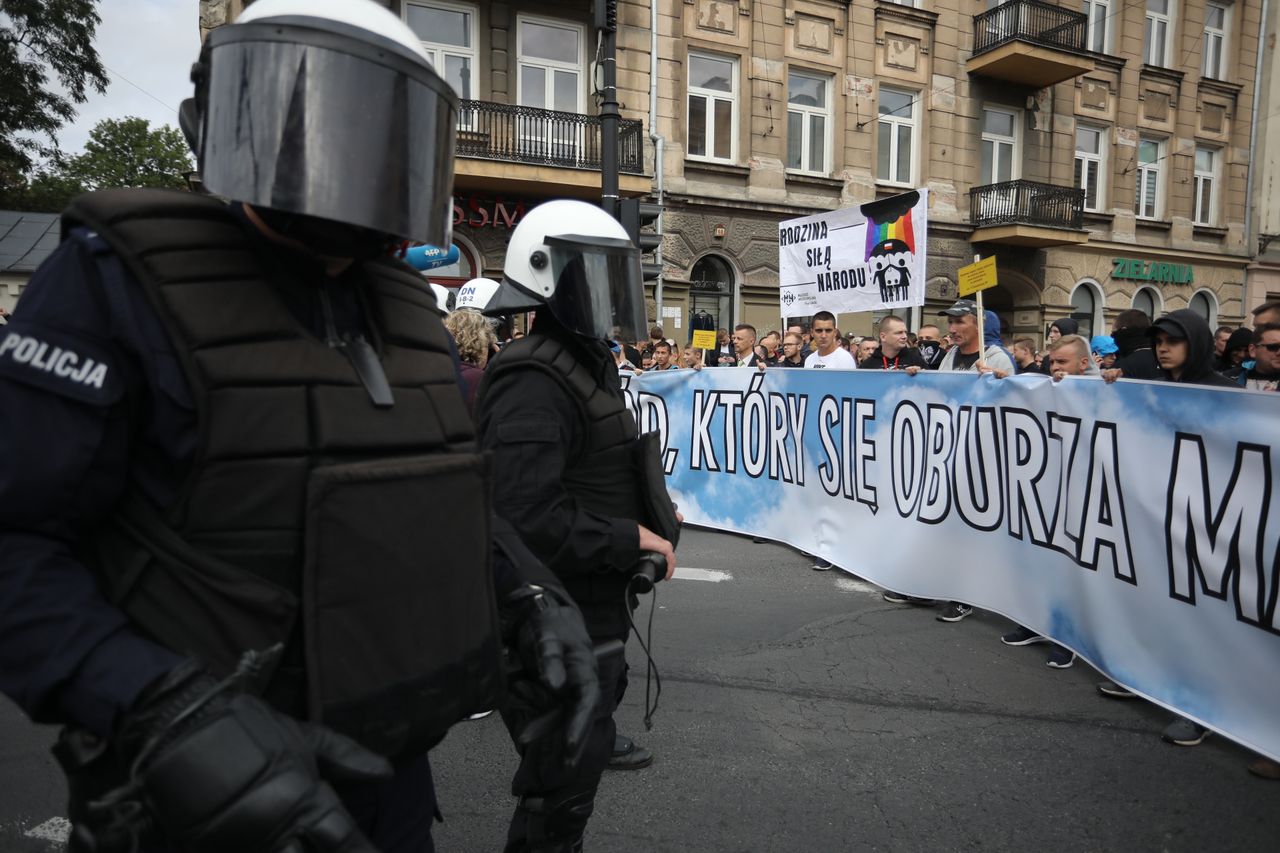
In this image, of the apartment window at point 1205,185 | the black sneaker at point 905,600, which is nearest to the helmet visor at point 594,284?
the black sneaker at point 905,600

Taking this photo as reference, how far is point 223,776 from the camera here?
3.04 feet

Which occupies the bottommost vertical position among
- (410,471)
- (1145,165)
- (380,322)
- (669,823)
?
(669,823)

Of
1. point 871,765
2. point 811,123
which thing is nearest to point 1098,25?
point 811,123

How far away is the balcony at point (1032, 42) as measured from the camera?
698 inches

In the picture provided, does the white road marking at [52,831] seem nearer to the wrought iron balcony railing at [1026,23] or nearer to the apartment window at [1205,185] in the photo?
the wrought iron balcony railing at [1026,23]

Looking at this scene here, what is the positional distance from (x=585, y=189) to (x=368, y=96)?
14.6 m

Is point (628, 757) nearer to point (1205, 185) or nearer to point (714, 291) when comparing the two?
point (714, 291)

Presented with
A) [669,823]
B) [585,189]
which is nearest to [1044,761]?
[669,823]

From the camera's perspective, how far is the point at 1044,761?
10.5 feet

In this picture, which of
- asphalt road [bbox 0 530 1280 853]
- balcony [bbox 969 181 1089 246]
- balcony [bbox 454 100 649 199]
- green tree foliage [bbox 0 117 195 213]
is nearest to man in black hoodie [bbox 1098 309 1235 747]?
asphalt road [bbox 0 530 1280 853]

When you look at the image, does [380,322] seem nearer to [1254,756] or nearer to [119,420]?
[119,420]

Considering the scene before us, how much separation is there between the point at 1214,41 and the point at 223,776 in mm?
27910

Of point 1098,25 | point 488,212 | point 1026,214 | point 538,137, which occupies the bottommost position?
point 488,212

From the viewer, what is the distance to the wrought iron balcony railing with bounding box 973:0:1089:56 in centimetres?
1803
